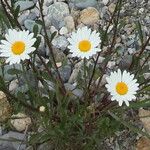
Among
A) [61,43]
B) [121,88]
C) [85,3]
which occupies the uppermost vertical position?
[85,3]

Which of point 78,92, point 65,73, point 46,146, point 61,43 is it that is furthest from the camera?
point 61,43

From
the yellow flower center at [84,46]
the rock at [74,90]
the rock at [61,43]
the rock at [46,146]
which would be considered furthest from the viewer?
the rock at [61,43]

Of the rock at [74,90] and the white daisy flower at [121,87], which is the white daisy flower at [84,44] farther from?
the rock at [74,90]

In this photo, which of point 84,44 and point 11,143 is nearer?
point 84,44

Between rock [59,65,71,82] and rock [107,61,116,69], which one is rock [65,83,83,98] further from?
rock [107,61,116,69]

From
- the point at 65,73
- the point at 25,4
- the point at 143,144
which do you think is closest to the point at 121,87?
the point at 143,144

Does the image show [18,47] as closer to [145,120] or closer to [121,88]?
[121,88]

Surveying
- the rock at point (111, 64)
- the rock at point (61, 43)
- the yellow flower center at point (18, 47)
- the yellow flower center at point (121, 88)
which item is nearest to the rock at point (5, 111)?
the rock at point (61, 43)
